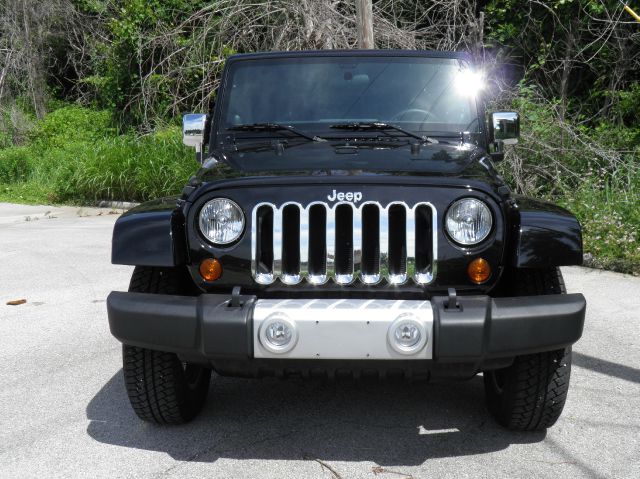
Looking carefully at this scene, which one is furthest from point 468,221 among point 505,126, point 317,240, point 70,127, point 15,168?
point 70,127

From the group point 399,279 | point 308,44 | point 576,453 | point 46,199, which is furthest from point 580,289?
point 46,199

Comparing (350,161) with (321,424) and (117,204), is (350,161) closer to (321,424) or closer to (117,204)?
(321,424)

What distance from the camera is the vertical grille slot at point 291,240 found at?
311 cm

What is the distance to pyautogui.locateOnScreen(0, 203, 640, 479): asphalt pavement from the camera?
3182 mm

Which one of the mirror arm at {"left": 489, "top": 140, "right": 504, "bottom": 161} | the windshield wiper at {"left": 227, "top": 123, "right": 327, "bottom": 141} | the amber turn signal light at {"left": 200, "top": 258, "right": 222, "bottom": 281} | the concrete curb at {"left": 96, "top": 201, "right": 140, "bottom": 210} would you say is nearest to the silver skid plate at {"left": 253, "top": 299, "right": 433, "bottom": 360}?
the amber turn signal light at {"left": 200, "top": 258, "right": 222, "bottom": 281}

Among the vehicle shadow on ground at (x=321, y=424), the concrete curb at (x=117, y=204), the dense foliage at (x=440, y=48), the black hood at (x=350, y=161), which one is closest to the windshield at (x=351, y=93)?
the black hood at (x=350, y=161)

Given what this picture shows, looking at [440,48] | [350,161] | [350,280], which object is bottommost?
[350,280]

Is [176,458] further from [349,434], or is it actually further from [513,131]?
[513,131]

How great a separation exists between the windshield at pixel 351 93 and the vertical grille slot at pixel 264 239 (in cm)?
114

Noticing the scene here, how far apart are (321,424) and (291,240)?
1008 mm

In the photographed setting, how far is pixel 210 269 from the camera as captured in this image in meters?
3.16

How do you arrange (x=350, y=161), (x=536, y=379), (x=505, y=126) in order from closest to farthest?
(x=536, y=379) < (x=350, y=161) < (x=505, y=126)

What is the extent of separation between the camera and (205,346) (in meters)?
2.93

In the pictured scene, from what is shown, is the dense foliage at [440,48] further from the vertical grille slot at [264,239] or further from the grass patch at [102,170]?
the vertical grille slot at [264,239]
